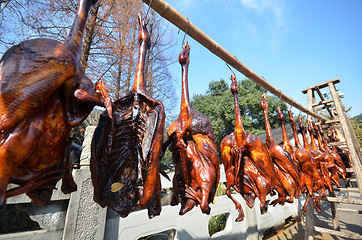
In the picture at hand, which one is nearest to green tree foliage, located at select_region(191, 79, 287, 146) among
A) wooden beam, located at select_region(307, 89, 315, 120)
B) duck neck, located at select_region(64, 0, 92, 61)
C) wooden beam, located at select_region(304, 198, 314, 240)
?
wooden beam, located at select_region(307, 89, 315, 120)

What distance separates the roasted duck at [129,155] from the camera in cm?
126

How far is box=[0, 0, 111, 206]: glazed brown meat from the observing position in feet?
2.55

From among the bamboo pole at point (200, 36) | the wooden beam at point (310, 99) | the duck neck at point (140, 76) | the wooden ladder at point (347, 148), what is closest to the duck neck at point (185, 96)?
the bamboo pole at point (200, 36)

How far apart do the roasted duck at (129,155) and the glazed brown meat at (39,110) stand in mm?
210

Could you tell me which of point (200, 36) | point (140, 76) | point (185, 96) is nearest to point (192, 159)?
point (185, 96)

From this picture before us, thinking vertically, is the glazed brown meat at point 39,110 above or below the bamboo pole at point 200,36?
below

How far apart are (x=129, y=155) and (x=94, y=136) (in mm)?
286

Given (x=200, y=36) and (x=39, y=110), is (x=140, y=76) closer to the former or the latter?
(x=39, y=110)

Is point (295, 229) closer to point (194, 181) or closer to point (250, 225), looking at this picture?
point (250, 225)

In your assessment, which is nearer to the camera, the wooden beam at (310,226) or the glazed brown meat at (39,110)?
the glazed brown meat at (39,110)

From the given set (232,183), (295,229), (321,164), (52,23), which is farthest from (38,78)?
(295,229)

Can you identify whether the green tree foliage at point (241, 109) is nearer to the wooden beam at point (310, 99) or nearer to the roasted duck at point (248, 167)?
the wooden beam at point (310, 99)

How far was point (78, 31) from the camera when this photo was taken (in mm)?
1193

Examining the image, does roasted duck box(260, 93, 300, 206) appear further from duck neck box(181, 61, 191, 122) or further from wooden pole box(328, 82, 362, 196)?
wooden pole box(328, 82, 362, 196)
